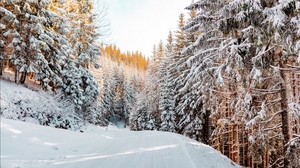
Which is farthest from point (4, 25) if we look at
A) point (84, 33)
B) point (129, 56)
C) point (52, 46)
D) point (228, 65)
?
point (129, 56)

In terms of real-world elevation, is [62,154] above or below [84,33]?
below

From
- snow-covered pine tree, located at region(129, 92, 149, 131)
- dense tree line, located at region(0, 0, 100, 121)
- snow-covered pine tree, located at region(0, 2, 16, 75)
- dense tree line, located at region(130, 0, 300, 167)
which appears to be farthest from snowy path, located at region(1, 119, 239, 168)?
snow-covered pine tree, located at region(129, 92, 149, 131)

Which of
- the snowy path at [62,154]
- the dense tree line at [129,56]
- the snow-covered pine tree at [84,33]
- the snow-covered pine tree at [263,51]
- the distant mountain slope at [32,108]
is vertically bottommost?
the snowy path at [62,154]

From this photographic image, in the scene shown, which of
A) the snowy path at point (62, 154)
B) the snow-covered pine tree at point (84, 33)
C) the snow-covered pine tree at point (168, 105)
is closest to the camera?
the snowy path at point (62, 154)

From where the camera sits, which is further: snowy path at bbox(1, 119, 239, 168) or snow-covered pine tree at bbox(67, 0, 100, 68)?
snow-covered pine tree at bbox(67, 0, 100, 68)

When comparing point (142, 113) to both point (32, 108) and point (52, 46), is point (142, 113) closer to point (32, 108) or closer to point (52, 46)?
point (52, 46)

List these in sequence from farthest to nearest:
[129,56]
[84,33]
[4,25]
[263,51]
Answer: [129,56] → [84,33] → [4,25] → [263,51]

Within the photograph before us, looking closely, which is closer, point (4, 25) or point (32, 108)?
point (4, 25)

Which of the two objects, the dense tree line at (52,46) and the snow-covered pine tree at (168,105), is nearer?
the dense tree line at (52,46)

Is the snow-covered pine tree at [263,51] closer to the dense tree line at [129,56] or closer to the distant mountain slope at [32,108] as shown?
the distant mountain slope at [32,108]

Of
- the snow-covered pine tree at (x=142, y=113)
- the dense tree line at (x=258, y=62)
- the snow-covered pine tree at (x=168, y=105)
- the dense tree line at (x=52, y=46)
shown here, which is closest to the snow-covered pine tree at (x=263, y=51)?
the dense tree line at (x=258, y=62)

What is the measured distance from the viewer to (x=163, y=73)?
42.4 metres

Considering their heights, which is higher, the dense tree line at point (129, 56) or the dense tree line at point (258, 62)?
the dense tree line at point (129, 56)

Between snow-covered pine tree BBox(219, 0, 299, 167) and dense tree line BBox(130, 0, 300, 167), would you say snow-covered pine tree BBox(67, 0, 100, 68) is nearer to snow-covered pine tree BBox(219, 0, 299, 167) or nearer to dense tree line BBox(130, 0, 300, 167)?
dense tree line BBox(130, 0, 300, 167)
